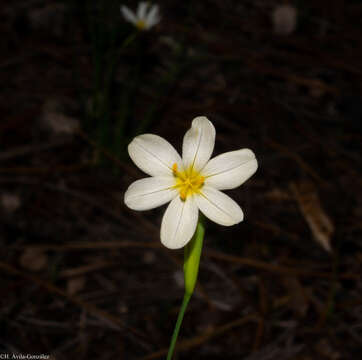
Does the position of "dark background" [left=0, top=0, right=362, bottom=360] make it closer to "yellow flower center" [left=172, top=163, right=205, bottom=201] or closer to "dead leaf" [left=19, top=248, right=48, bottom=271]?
"dead leaf" [left=19, top=248, right=48, bottom=271]

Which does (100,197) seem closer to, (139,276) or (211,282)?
(139,276)

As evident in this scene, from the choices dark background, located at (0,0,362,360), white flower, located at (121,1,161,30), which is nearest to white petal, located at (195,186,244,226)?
Answer: dark background, located at (0,0,362,360)

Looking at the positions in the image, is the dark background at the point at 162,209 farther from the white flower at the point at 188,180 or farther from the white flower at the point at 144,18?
the white flower at the point at 188,180

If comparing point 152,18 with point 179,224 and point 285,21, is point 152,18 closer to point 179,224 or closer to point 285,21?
point 285,21

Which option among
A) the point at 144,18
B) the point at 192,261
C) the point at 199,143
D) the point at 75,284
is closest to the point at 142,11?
the point at 144,18

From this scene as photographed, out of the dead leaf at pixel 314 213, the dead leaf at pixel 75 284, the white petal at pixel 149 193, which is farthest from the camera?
the dead leaf at pixel 314 213

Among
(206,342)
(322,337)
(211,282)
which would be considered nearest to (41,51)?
(211,282)

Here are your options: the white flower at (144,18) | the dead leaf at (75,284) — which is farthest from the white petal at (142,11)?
the dead leaf at (75,284)
